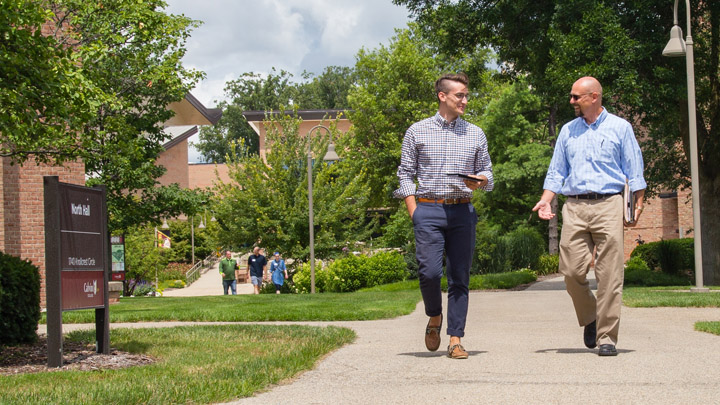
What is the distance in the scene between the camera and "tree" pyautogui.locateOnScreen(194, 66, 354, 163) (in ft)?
281

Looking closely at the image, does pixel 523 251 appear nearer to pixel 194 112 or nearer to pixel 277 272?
pixel 277 272

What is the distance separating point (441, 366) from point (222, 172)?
227 ft

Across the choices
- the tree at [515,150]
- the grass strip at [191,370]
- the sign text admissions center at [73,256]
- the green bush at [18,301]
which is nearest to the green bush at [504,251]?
the tree at [515,150]

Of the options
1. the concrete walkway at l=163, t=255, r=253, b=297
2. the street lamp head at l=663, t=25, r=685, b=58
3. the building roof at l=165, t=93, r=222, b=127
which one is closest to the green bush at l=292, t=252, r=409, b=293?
the concrete walkway at l=163, t=255, r=253, b=297

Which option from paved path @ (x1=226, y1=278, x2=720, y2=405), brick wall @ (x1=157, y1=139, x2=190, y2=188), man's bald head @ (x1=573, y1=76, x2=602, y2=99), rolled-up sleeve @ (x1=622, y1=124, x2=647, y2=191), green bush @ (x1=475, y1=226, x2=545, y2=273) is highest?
brick wall @ (x1=157, y1=139, x2=190, y2=188)

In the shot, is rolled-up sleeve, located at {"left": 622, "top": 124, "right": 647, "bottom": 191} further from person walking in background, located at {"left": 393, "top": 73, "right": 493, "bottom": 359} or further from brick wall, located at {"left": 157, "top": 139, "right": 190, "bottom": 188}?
brick wall, located at {"left": 157, "top": 139, "right": 190, "bottom": 188}

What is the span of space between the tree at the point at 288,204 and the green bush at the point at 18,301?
75.5ft

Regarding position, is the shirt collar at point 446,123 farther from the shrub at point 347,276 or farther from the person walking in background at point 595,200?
the shrub at point 347,276

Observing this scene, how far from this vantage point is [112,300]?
2230 cm

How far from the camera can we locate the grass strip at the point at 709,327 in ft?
26.3

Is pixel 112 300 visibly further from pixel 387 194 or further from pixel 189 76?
pixel 387 194

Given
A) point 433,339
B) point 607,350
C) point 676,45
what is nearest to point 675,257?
point 676,45

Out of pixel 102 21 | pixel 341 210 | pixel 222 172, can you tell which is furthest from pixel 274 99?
pixel 102 21

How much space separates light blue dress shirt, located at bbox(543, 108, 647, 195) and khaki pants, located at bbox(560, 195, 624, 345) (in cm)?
11
